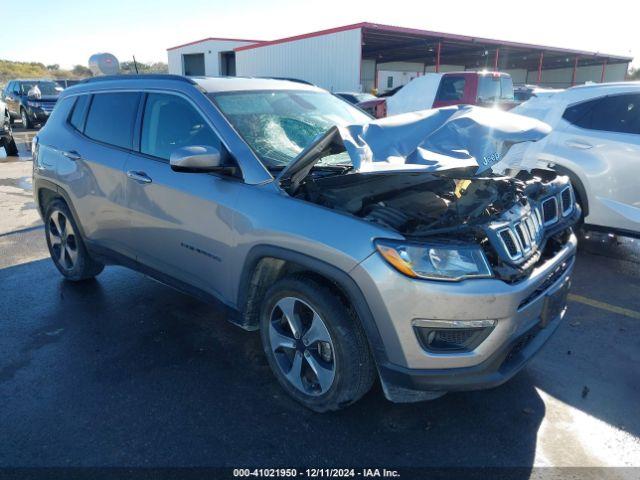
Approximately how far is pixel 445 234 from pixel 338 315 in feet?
2.21

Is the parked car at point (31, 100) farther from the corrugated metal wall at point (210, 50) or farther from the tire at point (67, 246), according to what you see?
the tire at point (67, 246)

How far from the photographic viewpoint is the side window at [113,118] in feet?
12.1

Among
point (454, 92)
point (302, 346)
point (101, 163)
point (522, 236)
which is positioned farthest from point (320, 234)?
point (454, 92)

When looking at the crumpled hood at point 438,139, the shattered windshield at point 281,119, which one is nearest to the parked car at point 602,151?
the crumpled hood at point 438,139

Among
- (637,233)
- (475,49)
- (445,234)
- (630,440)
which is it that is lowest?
(630,440)

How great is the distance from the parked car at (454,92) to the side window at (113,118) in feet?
28.6

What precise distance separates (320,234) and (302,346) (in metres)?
0.69

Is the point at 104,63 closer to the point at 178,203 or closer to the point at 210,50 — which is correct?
the point at 178,203

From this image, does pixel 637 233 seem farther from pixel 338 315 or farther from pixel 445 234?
pixel 338 315

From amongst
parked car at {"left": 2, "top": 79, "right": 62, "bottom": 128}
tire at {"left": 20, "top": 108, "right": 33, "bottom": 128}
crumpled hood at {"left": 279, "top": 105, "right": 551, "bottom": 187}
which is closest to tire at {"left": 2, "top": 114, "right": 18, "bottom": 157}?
parked car at {"left": 2, "top": 79, "right": 62, "bottom": 128}

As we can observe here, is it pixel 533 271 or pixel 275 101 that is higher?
pixel 275 101

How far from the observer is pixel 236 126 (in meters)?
3.11

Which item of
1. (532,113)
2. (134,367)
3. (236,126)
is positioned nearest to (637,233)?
(532,113)

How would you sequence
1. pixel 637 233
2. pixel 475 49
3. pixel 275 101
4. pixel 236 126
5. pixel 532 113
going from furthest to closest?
pixel 475 49, pixel 532 113, pixel 637 233, pixel 275 101, pixel 236 126
